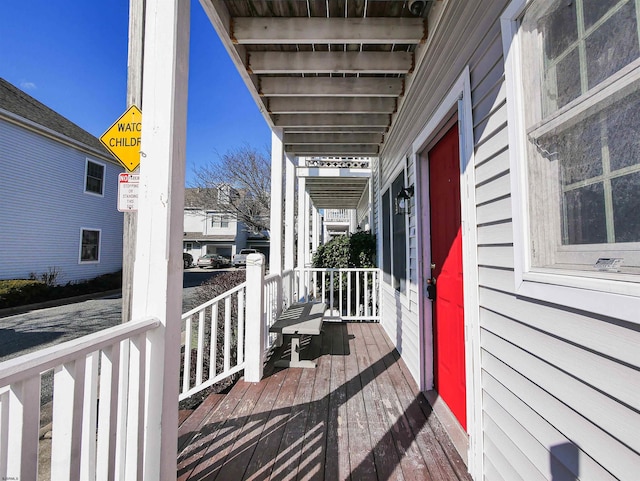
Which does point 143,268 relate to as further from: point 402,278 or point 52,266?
point 52,266

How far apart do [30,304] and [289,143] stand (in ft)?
28.4


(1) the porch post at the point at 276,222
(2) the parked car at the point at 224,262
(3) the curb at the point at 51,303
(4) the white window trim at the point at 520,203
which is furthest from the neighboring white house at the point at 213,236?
(4) the white window trim at the point at 520,203

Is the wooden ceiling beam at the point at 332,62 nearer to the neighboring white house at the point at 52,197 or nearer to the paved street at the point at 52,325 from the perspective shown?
the paved street at the point at 52,325

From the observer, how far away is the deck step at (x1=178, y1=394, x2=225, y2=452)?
189 centimetres

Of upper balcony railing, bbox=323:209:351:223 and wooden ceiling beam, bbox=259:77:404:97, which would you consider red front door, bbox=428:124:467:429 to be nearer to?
wooden ceiling beam, bbox=259:77:404:97

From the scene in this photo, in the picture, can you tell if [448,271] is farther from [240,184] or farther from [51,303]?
[240,184]

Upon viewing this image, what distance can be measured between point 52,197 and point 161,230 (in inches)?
467

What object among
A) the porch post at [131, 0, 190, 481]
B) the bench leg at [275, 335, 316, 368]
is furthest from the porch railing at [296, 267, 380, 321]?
the porch post at [131, 0, 190, 481]

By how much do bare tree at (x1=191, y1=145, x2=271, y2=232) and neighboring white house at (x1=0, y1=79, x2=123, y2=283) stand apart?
4278mm

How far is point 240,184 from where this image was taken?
15.4 metres

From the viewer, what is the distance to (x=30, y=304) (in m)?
7.85

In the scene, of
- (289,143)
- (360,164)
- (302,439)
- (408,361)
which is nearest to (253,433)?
(302,439)

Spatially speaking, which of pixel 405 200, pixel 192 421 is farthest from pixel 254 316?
pixel 405 200

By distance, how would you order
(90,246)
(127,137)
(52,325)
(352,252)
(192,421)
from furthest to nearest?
(90,246)
(52,325)
(352,252)
(192,421)
(127,137)
